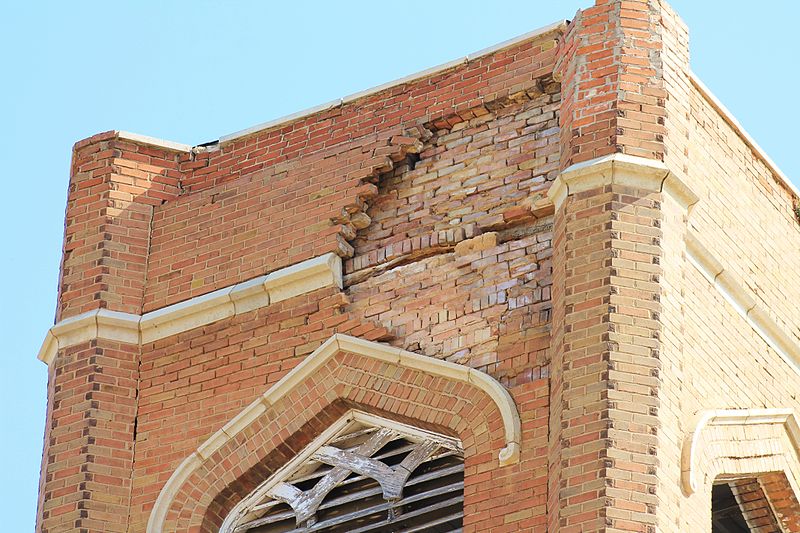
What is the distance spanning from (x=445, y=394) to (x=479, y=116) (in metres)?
2.30

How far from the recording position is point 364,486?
18031mm

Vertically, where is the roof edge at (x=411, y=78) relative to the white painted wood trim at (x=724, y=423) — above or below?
above

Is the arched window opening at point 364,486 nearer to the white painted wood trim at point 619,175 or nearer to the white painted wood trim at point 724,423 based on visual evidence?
the white painted wood trim at point 724,423

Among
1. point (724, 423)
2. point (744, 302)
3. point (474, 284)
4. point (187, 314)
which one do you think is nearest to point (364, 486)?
point (474, 284)

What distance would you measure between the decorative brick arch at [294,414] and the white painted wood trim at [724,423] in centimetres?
172

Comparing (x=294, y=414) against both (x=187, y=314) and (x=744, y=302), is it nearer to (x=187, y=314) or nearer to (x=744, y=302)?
(x=187, y=314)

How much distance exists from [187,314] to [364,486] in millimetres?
2039

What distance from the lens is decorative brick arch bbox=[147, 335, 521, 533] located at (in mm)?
17844

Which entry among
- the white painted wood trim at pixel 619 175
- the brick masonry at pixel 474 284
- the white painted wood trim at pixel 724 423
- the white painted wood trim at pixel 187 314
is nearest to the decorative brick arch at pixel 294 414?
the brick masonry at pixel 474 284

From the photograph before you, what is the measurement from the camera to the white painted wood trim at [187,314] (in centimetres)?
1880

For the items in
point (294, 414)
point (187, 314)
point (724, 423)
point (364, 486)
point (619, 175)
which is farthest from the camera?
point (187, 314)

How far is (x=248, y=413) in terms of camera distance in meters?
18.4

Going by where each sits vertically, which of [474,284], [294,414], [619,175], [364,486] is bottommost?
[364,486]

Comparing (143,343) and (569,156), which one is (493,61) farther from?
(143,343)
